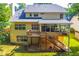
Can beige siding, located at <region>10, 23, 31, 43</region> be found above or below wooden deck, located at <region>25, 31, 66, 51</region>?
above

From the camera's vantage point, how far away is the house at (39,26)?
3699mm

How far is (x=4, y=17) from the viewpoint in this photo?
12.2 ft

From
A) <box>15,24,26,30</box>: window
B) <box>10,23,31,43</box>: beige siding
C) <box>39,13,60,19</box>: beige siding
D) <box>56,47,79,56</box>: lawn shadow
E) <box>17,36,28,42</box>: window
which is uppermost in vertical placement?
<box>39,13,60,19</box>: beige siding

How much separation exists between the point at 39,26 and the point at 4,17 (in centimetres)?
40

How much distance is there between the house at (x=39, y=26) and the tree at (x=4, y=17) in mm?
66

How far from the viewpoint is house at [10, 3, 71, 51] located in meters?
3.70

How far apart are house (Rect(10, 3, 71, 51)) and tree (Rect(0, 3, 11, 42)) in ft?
0.22

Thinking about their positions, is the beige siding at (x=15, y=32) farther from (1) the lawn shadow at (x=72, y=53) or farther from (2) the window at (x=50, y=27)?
(1) the lawn shadow at (x=72, y=53)

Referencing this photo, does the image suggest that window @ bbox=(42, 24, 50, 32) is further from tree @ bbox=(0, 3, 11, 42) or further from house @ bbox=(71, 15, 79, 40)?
tree @ bbox=(0, 3, 11, 42)

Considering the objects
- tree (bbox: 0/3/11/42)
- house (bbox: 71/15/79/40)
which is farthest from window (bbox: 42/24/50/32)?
tree (bbox: 0/3/11/42)

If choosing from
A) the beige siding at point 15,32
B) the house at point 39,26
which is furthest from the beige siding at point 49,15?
the beige siding at point 15,32

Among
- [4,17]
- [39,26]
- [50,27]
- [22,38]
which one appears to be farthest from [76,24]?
[4,17]

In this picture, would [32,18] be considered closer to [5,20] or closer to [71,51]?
[5,20]

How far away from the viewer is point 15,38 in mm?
3729
